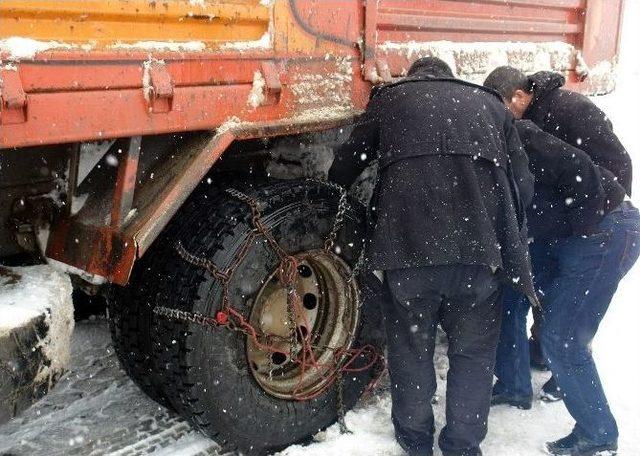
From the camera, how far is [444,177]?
2.48 m

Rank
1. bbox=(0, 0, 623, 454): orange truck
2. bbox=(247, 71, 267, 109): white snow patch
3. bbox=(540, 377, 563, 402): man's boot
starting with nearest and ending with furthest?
bbox=(0, 0, 623, 454): orange truck → bbox=(247, 71, 267, 109): white snow patch → bbox=(540, 377, 563, 402): man's boot

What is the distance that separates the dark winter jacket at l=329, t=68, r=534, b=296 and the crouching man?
0.77ft

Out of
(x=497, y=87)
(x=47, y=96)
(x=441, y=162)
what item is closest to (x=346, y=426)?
(x=441, y=162)

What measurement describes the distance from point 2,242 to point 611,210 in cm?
248

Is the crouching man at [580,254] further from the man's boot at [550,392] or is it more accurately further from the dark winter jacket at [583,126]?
the man's boot at [550,392]

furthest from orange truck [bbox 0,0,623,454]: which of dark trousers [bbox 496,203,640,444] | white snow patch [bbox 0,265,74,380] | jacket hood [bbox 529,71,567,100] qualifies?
dark trousers [bbox 496,203,640,444]

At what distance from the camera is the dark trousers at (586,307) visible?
9.03ft

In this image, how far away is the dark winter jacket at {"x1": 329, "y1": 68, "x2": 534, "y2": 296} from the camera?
97.5 inches

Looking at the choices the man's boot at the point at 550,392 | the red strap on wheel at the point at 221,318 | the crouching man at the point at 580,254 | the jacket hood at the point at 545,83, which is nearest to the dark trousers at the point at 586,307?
the crouching man at the point at 580,254

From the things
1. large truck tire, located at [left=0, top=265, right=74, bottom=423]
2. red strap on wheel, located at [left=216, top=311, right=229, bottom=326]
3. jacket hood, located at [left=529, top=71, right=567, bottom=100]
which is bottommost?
red strap on wheel, located at [left=216, top=311, right=229, bottom=326]

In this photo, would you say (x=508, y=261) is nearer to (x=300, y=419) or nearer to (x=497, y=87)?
(x=497, y=87)

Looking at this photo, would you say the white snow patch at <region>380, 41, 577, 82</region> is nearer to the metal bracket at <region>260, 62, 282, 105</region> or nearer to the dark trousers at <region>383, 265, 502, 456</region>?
the metal bracket at <region>260, 62, 282, 105</region>

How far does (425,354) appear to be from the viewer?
2730mm

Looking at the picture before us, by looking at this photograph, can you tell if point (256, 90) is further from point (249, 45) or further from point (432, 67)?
point (432, 67)
